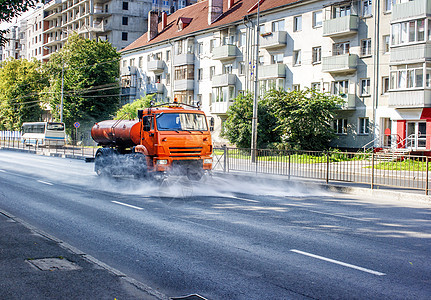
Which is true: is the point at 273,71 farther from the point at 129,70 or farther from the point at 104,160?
the point at 129,70

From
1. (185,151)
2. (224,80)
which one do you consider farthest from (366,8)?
(185,151)

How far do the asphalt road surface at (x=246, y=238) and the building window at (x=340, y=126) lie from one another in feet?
72.3

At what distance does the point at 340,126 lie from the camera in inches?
1503

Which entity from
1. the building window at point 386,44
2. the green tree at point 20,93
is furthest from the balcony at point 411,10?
the green tree at point 20,93

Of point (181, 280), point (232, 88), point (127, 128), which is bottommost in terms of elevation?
point (181, 280)

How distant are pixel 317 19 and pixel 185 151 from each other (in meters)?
27.4

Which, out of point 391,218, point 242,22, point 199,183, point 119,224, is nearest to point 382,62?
point 242,22

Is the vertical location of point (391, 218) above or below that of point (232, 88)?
below

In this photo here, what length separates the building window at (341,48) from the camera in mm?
37881

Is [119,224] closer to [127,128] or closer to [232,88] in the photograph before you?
[127,128]

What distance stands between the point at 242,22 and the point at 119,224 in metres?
39.7

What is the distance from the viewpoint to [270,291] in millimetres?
5738

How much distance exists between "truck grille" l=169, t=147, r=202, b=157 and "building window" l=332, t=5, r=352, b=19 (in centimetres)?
2508

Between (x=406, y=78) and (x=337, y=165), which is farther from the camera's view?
(x=406, y=78)
